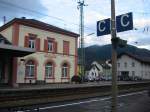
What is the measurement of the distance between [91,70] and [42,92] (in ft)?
258

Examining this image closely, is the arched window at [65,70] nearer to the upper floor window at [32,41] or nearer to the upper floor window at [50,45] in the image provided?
the upper floor window at [50,45]

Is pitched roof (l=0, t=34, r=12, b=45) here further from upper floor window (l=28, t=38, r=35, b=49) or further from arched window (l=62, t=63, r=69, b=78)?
arched window (l=62, t=63, r=69, b=78)

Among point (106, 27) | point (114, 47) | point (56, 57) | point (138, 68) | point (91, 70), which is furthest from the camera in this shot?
point (91, 70)

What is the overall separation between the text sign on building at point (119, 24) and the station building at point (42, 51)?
2636 centimetres

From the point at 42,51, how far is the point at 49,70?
3400 millimetres

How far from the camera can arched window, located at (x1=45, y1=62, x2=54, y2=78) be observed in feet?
144

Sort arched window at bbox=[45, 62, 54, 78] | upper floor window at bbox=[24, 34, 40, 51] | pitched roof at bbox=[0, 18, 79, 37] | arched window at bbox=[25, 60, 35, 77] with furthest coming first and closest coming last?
arched window at bbox=[45, 62, 54, 78] < upper floor window at bbox=[24, 34, 40, 51] < arched window at bbox=[25, 60, 35, 77] < pitched roof at bbox=[0, 18, 79, 37]

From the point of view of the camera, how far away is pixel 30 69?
41062 millimetres

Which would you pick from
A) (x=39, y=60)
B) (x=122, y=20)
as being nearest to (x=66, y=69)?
(x=39, y=60)

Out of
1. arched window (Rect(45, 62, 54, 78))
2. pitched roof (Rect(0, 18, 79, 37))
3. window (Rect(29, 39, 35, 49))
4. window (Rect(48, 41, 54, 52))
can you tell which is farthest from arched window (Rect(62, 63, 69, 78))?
window (Rect(29, 39, 35, 49))

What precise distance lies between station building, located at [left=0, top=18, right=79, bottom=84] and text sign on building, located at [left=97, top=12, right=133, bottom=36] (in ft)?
86.5

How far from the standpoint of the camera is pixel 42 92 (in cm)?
2294

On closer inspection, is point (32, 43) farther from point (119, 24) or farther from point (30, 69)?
point (119, 24)

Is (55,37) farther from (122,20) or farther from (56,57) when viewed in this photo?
(122,20)
